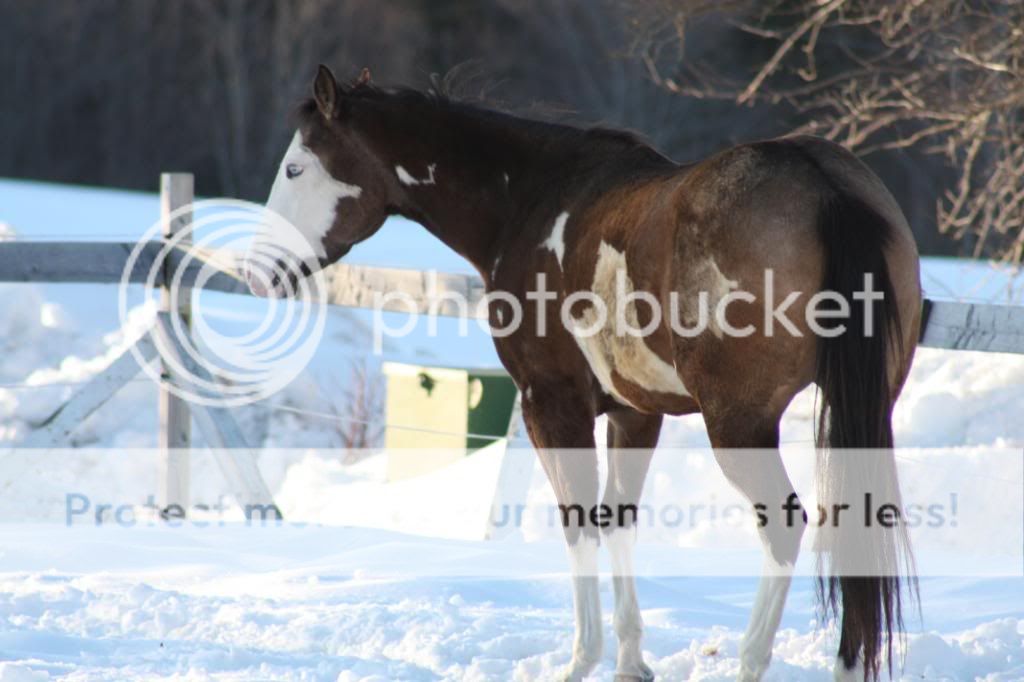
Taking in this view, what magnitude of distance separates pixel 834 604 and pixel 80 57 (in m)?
24.7

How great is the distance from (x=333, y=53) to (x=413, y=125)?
21251mm

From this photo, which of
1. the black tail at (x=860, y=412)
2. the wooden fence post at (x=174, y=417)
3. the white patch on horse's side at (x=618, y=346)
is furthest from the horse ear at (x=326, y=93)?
the wooden fence post at (x=174, y=417)

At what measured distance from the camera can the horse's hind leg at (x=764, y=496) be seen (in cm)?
316

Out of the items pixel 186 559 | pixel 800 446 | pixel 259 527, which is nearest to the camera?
pixel 186 559

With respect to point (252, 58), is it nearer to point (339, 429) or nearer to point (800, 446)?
point (339, 429)

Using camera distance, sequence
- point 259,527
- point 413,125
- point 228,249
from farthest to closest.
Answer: point 228,249 < point 259,527 < point 413,125

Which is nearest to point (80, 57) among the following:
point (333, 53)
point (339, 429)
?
point (333, 53)

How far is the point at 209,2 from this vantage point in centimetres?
2511

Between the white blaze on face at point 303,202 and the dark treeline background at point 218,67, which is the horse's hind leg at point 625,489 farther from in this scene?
the dark treeline background at point 218,67

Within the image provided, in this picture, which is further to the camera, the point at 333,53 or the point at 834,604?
the point at 333,53

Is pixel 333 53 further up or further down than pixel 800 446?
further up

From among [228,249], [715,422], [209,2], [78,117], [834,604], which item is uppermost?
[209,2]

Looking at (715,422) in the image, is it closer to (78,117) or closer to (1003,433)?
(1003,433)

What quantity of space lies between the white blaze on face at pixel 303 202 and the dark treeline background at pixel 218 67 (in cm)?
1902
